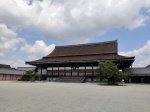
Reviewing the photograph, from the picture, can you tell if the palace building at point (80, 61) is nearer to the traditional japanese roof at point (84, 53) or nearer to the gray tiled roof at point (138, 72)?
the traditional japanese roof at point (84, 53)

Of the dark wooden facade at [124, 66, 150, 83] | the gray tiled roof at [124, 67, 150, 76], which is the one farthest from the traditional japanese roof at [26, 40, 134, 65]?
the dark wooden facade at [124, 66, 150, 83]

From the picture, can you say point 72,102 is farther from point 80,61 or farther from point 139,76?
point 139,76

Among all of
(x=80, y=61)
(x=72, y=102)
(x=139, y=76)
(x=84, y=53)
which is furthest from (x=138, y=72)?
(x=72, y=102)

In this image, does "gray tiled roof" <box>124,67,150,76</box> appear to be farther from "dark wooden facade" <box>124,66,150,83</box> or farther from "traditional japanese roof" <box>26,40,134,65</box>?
"traditional japanese roof" <box>26,40,134,65</box>

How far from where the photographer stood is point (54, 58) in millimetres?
45344

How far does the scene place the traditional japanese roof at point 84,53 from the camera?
39.6 m

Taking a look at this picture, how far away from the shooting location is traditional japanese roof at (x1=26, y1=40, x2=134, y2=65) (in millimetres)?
39625

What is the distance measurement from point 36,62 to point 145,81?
80.1 ft

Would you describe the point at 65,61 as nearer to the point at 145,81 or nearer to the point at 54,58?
the point at 54,58

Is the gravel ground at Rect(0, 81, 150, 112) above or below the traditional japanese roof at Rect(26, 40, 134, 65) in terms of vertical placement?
below

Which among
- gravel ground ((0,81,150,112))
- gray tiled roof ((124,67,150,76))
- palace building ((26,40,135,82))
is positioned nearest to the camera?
gravel ground ((0,81,150,112))

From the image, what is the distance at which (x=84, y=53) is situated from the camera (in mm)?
43500

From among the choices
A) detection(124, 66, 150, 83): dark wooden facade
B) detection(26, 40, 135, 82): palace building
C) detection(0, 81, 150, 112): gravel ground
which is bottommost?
detection(0, 81, 150, 112): gravel ground

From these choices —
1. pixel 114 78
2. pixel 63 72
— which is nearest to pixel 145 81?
pixel 114 78
